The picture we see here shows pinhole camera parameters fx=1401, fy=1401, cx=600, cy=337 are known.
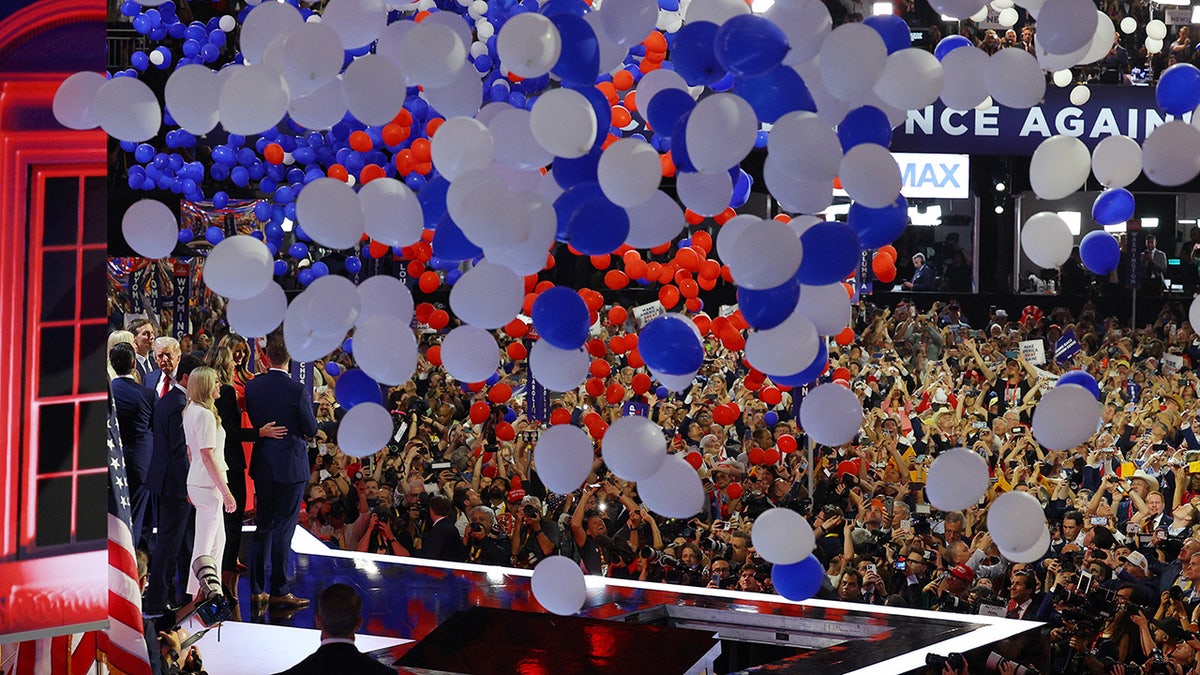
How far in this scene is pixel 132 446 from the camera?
19.3ft

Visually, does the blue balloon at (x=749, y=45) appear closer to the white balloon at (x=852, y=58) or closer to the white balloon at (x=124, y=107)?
the white balloon at (x=852, y=58)

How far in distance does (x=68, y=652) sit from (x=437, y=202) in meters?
1.77

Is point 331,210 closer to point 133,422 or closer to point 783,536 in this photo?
point 783,536

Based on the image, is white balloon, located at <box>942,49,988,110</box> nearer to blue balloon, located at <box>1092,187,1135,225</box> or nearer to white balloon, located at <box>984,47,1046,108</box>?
white balloon, located at <box>984,47,1046,108</box>

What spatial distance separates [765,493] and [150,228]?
15.3 ft

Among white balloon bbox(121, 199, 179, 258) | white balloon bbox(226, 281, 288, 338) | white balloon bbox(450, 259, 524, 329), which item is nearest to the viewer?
white balloon bbox(450, 259, 524, 329)

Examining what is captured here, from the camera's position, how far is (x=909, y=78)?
2908 mm

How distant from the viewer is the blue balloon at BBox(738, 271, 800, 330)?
2.93 m

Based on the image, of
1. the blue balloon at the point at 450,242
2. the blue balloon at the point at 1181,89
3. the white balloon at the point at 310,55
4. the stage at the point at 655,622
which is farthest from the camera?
the stage at the point at 655,622

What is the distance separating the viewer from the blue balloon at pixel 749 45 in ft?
8.95

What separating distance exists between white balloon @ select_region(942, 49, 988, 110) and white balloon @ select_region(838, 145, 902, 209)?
0.39 m

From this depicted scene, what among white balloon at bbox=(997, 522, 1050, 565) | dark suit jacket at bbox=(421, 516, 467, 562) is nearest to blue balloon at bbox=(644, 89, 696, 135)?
white balloon at bbox=(997, 522, 1050, 565)

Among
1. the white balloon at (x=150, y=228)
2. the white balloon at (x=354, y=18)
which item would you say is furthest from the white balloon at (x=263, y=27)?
the white balloon at (x=150, y=228)

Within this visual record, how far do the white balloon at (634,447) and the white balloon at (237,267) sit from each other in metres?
0.88
